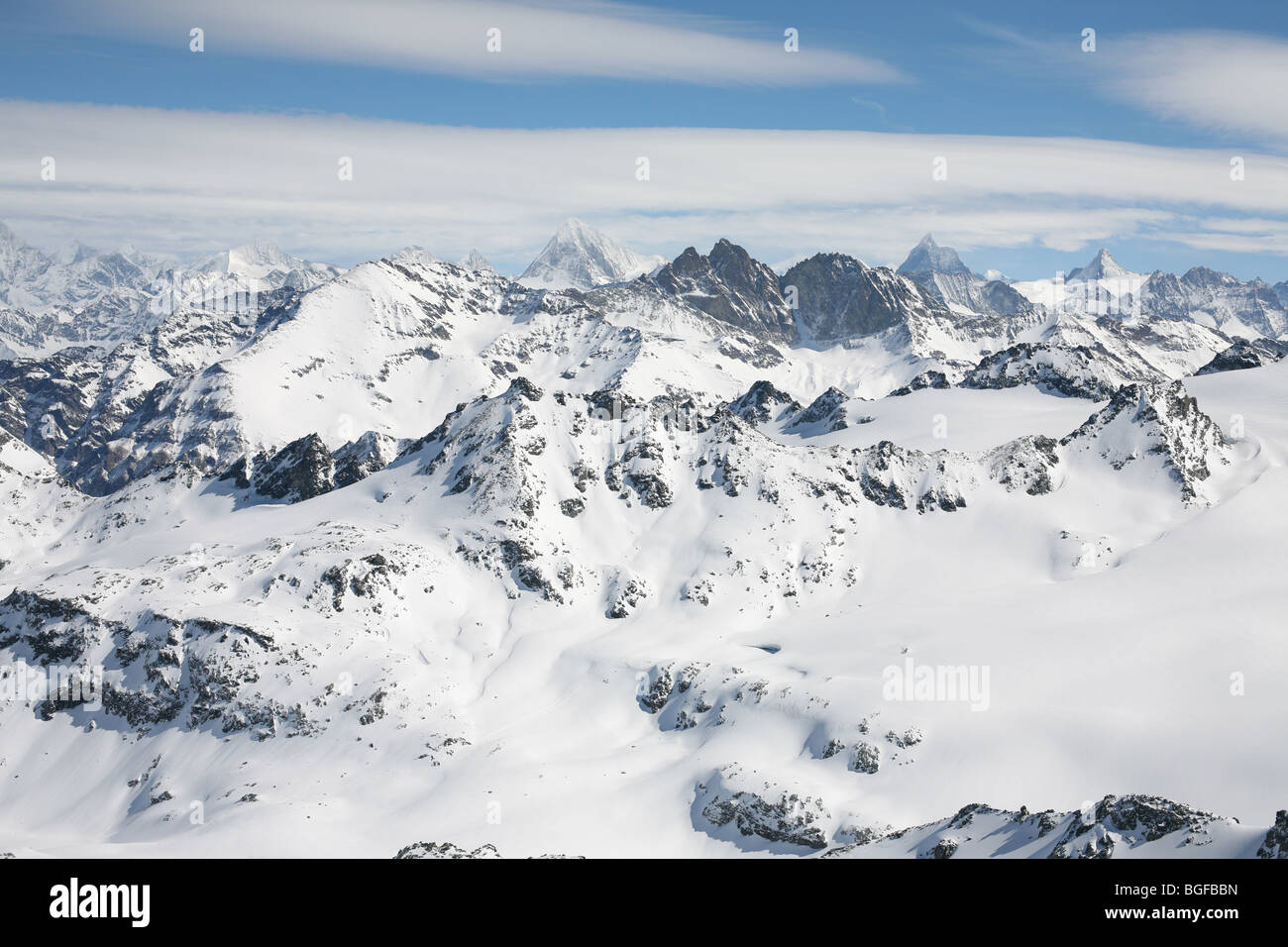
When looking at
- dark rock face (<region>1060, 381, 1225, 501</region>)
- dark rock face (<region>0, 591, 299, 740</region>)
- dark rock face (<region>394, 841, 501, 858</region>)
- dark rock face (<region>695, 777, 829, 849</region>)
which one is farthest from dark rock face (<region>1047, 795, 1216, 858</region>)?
dark rock face (<region>1060, 381, 1225, 501</region>)

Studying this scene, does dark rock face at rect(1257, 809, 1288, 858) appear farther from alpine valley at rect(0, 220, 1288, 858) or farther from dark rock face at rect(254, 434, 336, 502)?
dark rock face at rect(254, 434, 336, 502)

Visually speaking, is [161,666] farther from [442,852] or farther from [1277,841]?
[1277,841]

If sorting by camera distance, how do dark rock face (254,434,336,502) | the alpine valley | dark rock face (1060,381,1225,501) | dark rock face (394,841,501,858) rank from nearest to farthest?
1. dark rock face (394,841,501,858)
2. the alpine valley
3. dark rock face (1060,381,1225,501)
4. dark rock face (254,434,336,502)

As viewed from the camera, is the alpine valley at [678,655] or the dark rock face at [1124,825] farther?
the alpine valley at [678,655]

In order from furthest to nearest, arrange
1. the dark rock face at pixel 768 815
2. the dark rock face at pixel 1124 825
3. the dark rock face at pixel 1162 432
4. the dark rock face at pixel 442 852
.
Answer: the dark rock face at pixel 1162 432 < the dark rock face at pixel 768 815 < the dark rock face at pixel 442 852 < the dark rock face at pixel 1124 825

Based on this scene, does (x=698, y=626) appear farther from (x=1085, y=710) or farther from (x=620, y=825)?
(x=1085, y=710)

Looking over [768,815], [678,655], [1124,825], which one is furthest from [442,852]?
[678,655]

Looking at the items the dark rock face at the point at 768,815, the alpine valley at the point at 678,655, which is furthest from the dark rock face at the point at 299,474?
the dark rock face at the point at 768,815

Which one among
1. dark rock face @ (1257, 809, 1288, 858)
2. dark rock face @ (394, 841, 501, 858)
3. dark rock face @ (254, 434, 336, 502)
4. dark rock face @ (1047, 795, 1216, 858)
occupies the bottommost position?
dark rock face @ (394, 841, 501, 858)

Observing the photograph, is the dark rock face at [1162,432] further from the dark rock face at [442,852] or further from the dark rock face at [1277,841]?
the dark rock face at [442,852]

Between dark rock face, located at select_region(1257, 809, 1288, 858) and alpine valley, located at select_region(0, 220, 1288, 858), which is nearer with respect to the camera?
dark rock face, located at select_region(1257, 809, 1288, 858)
